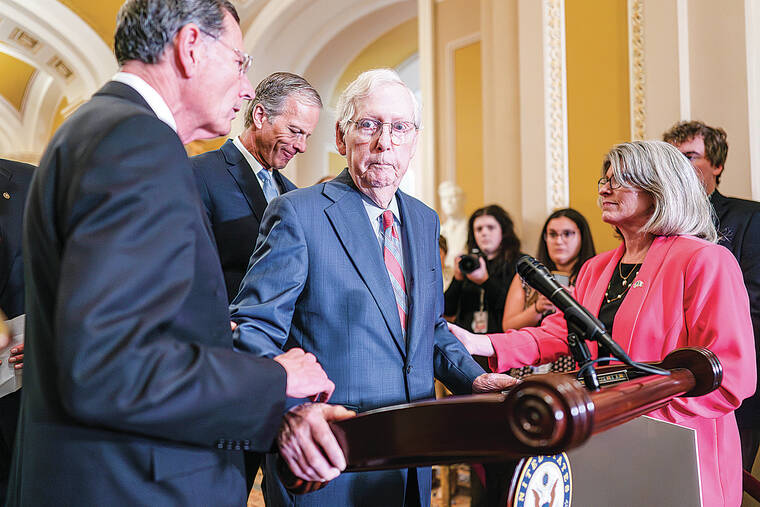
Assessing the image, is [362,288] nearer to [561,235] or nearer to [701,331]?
[701,331]

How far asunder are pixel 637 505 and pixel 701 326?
1.79ft

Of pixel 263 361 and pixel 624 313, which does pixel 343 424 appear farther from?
pixel 624 313

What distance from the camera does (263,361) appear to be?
3.26 feet

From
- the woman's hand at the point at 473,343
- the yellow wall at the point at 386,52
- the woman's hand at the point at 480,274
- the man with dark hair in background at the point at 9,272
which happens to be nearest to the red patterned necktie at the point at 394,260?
the woman's hand at the point at 473,343

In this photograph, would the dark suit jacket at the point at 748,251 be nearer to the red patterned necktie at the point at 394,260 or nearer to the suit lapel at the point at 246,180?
the red patterned necktie at the point at 394,260

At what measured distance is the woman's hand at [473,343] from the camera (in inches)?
74.9

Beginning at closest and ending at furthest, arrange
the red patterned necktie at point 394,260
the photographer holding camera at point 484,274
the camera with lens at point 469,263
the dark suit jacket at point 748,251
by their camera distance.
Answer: the red patterned necktie at point 394,260 → the dark suit jacket at point 748,251 → the camera with lens at point 469,263 → the photographer holding camera at point 484,274

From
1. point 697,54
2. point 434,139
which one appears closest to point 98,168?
point 697,54

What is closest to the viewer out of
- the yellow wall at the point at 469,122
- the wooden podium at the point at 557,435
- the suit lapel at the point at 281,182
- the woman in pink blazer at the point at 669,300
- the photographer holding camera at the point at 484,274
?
the wooden podium at the point at 557,435

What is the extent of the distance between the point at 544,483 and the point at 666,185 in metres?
1.08

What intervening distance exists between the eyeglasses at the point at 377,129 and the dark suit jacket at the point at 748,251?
1726 millimetres

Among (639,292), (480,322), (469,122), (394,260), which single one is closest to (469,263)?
(480,322)

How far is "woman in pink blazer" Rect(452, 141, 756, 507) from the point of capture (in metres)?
1.69

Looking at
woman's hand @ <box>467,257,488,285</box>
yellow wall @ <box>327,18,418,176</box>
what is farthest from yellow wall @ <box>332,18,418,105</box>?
woman's hand @ <box>467,257,488,285</box>
